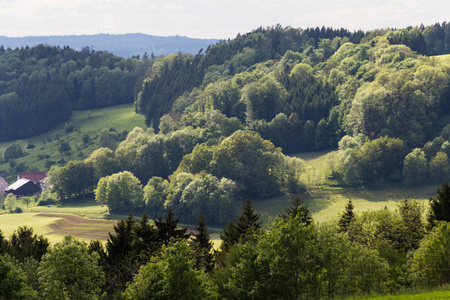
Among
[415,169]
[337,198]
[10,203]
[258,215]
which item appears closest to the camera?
[258,215]

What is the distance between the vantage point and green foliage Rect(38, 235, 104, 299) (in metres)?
49.3

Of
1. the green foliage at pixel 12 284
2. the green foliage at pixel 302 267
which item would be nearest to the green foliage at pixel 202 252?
the green foliage at pixel 302 267

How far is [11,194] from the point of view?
7721 inches

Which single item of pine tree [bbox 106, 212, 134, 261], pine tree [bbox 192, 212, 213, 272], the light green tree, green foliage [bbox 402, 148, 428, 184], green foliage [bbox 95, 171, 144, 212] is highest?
pine tree [bbox 106, 212, 134, 261]

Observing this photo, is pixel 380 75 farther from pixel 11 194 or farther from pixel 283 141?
pixel 11 194

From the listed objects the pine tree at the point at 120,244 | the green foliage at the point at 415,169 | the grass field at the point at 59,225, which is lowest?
the grass field at the point at 59,225

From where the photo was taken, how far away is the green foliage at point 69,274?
4931cm

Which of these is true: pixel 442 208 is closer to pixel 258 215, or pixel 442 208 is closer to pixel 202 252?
pixel 258 215

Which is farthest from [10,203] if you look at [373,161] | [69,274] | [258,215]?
[69,274]

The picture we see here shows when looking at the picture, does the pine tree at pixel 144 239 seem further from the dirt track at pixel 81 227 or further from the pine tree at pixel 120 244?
the dirt track at pixel 81 227

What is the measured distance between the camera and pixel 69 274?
50.7 meters

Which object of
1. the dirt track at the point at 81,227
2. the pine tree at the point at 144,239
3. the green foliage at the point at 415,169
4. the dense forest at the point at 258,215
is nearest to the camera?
→ the dense forest at the point at 258,215

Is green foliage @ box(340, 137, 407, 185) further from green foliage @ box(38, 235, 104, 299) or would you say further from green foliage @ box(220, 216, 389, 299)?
green foliage @ box(38, 235, 104, 299)

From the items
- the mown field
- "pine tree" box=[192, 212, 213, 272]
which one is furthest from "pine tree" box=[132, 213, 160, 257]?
the mown field
